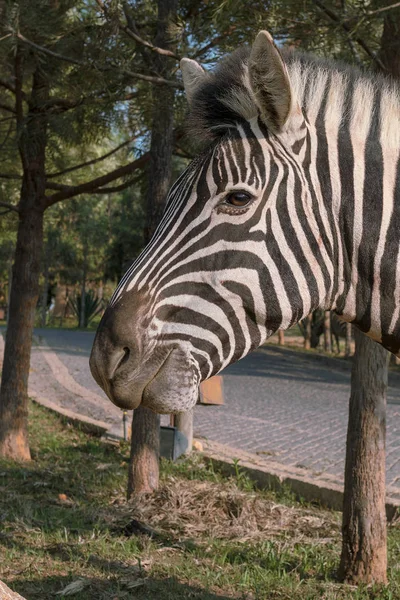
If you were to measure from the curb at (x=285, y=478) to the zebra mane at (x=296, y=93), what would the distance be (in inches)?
169

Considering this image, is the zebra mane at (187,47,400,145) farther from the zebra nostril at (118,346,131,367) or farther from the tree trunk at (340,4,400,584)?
the tree trunk at (340,4,400,584)

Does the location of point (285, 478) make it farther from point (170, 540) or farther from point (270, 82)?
point (270, 82)

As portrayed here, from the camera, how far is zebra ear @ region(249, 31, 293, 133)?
1742mm

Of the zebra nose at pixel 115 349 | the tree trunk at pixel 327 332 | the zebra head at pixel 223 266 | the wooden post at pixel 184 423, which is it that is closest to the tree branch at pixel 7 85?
the wooden post at pixel 184 423

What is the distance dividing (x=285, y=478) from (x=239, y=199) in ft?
16.3

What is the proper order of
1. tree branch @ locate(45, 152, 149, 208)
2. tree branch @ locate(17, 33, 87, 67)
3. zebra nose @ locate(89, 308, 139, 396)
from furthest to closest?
tree branch @ locate(45, 152, 149, 208) → tree branch @ locate(17, 33, 87, 67) → zebra nose @ locate(89, 308, 139, 396)

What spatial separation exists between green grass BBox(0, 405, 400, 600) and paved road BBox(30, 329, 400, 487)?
1424mm

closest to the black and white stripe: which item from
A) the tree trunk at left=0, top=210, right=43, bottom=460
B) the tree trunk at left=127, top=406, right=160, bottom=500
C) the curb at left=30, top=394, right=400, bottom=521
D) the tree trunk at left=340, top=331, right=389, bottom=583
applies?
the tree trunk at left=340, top=331, right=389, bottom=583

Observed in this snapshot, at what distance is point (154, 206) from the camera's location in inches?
240

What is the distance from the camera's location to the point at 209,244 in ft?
6.01

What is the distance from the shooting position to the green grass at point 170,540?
3.97 m

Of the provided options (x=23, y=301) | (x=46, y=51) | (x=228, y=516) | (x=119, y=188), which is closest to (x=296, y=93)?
(x=46, y=51)

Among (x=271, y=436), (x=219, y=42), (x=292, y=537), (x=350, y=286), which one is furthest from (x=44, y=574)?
(x=271, y=436)

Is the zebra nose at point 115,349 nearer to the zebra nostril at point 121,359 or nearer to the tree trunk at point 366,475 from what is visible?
the zebra nostril at point 121,359
